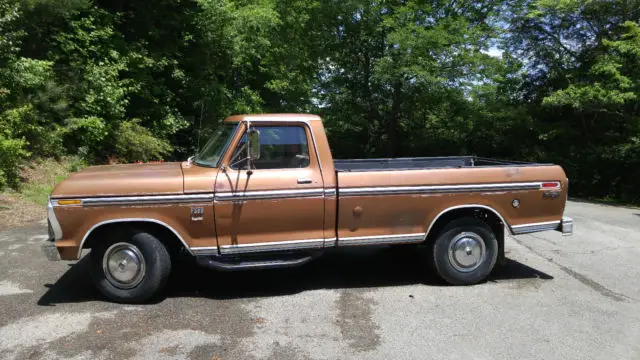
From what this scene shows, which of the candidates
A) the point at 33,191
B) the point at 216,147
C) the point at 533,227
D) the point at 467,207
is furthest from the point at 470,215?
the point at 33,191

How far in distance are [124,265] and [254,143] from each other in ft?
6.18

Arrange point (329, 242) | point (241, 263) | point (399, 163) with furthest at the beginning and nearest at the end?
point (399, 163) < point (329, 242) < point (241, 263)

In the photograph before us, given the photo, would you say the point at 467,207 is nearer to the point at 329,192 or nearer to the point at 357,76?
the point at 329,192

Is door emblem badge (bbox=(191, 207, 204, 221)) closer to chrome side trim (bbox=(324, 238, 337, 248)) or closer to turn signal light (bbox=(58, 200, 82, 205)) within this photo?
turn signal light (bbox=(58, 200, 82, 205))

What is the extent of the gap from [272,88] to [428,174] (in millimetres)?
14347

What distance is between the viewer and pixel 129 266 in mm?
5172

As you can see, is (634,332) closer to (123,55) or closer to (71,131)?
(71,131)

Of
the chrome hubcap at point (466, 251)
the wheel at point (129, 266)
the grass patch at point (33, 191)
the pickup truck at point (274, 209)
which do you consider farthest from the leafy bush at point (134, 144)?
the chrome hubcap at point (466, 251)

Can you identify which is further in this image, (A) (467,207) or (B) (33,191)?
(B) (33,191)

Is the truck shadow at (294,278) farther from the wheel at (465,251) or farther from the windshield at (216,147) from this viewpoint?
the windshield at (216,147)

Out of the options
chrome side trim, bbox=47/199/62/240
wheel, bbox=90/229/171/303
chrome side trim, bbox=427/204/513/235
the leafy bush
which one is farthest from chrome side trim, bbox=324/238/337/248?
the leafy bush

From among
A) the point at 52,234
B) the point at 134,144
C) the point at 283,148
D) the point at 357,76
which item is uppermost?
the point at 357,76

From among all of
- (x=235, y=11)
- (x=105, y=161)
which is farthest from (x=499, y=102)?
(x=105, y=161)

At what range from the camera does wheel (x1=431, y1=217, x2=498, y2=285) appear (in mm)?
5824
